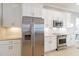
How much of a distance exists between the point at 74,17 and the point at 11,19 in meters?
1.37

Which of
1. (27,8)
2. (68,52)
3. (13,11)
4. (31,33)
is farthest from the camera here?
(13,11)

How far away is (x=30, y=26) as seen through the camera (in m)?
2.18

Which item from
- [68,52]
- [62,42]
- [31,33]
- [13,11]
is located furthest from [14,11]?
[68,52]

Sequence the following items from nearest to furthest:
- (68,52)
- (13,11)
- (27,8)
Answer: (68,52)
(27,8)
(13,11)


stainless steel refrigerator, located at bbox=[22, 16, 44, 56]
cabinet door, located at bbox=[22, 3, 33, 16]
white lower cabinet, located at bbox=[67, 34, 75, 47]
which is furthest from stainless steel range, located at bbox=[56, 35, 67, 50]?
cabinet door, located at bbox=[22, 3, 33, 16]

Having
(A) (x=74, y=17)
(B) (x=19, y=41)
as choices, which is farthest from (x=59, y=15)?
(B) (x=19, y=41)

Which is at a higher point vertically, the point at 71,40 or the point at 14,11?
the point at 14,11

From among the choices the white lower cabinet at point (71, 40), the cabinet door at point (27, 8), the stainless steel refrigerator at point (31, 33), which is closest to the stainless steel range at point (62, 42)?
the white lower cabinet at point (71, 40)

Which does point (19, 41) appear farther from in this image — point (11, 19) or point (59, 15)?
point (59, 15)

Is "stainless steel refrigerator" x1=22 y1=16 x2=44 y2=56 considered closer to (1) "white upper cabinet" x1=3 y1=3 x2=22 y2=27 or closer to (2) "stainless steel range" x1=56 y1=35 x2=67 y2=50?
(1) "white upper cabinet" x1=3 y1=3 x2=22 y2=27

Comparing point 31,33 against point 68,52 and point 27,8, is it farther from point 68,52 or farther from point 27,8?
point 68,52

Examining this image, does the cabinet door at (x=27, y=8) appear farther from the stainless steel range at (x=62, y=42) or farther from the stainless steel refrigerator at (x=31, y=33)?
the stainless steel range at (x=62, y=42)

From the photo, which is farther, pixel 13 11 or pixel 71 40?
pixel 13 11

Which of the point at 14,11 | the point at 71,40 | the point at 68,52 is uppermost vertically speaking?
the point at 14,11
